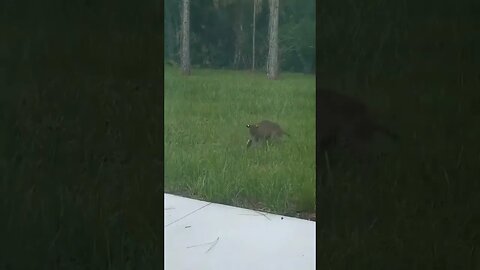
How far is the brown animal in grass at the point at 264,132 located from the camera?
124 cm

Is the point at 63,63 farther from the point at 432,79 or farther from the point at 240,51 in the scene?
the point at 432,79

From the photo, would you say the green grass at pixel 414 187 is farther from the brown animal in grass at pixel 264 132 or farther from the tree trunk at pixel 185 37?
the tree trunk at pixel 185 37

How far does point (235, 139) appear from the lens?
128 cm

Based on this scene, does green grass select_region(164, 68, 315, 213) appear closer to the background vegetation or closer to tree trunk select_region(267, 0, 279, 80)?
tree trunk select_region(267, 0, 279, 80)

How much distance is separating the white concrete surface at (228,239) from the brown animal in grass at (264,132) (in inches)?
6.9

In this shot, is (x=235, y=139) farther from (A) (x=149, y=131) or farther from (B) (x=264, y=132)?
(A) (x=149, y=131)

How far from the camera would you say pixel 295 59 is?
1.23 meters

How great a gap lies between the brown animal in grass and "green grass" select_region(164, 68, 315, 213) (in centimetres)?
1

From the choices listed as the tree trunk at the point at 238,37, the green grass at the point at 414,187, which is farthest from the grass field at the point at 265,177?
the tree trunk at the point at 238,37

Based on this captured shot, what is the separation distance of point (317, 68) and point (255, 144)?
0.28 meters

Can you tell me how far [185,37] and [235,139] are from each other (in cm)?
29

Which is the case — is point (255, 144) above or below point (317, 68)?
below

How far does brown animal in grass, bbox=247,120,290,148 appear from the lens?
124 centimetres

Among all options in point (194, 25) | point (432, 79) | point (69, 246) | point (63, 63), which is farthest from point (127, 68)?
point (432, 79)
